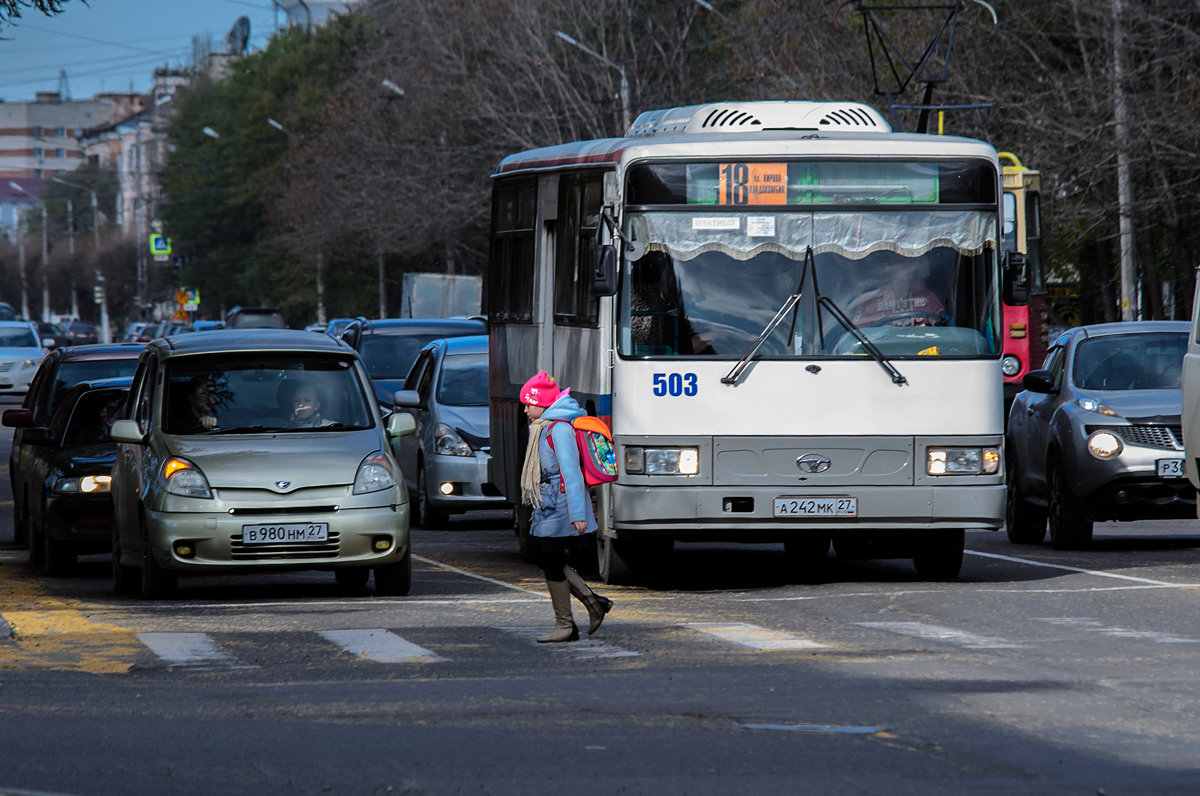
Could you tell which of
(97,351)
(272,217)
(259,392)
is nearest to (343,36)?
(272,217)

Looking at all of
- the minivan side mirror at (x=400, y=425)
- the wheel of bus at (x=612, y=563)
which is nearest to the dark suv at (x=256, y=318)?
the wheel of bus at (x=612, y=563)

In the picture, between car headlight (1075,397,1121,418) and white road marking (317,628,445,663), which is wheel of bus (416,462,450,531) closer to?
car headlight (1075,397,1121,418)

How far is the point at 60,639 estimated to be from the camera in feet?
37.1

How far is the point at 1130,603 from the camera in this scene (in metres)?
12.4

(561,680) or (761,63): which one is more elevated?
(761,63)

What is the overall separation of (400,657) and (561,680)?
1.17 meters

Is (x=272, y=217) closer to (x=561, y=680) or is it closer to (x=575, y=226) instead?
(x=575, y=226)

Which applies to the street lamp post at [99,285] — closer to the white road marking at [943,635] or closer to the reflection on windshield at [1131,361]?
A: the reflection on windshield at [1131,361]

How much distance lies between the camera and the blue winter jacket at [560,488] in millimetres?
10992

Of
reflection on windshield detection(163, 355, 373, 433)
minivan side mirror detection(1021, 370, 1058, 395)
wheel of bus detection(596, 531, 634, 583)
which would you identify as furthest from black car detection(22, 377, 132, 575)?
minivan side mirror detection(1021, 370, 1058, 395)

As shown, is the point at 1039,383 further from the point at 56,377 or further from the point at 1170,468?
the point at 56,377

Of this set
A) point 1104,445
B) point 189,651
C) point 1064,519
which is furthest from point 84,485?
point 1104,445

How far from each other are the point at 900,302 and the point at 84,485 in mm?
6151

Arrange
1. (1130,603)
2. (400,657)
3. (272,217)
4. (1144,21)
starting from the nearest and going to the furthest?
(400,657) < (1130,603) < (1144,21) < (272,217)
